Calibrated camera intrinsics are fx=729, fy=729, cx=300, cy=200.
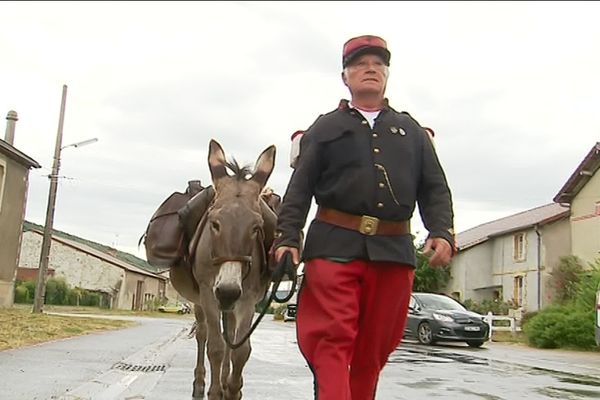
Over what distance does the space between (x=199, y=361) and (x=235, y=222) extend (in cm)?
305

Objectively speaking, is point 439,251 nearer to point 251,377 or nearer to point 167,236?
point 167,236

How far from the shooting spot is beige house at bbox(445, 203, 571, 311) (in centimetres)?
4022

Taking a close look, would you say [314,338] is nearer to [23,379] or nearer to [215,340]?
[215,340]

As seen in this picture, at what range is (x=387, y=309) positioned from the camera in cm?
401

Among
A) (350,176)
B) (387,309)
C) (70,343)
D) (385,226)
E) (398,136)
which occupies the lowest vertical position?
(70,343)

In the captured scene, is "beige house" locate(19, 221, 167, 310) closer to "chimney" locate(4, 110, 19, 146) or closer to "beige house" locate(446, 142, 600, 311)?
"beige house" locate(446, 142, 600, 311)

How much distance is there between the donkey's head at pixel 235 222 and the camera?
4.85 meters

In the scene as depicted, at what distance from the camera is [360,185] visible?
3.98 m

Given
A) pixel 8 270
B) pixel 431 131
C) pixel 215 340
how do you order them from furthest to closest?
1. pixel 8 270
2. pixel 215 340
3. pixel 431 131

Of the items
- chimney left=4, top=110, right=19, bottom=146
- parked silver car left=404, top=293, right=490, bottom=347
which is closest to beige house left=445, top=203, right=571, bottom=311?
parked silver car left=404, top=293, right=490, bottom=347

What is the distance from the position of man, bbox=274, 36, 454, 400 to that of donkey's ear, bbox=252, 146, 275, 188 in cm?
139

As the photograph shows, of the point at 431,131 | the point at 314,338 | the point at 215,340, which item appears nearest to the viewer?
the point at 314,338

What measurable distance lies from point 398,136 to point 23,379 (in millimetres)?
5463

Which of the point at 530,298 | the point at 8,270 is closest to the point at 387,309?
the point at 8,270
